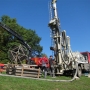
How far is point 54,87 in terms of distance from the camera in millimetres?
12914

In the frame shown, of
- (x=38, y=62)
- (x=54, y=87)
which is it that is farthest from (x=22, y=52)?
(x=54, y=87)

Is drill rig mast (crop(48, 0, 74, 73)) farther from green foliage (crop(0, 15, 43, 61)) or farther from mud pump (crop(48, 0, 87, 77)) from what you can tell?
green foliage (crop(0, 15, 43, 61))

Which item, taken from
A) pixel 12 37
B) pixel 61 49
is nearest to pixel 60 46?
pixel 61 49

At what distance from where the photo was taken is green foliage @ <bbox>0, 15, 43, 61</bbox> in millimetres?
46925

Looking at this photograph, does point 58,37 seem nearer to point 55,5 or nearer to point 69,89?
point 55,5

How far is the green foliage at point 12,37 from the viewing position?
4692 centimetres

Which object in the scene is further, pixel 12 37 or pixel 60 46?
pixel 12 37

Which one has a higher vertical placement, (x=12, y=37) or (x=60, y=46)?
(x=12, y=37)

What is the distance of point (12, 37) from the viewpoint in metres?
49.2

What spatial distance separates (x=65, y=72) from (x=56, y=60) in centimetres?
158

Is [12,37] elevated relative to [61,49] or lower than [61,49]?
elevated

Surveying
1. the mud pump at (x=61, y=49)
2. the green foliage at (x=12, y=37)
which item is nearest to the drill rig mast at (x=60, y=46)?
the mud pump at (x=61, y=49)

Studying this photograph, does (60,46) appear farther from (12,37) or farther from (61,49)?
(12,37)

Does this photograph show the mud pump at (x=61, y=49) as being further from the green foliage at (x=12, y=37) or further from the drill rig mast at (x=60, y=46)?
the green foliage at (x=12, y=37)
